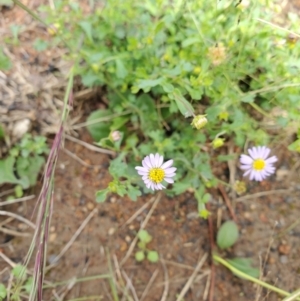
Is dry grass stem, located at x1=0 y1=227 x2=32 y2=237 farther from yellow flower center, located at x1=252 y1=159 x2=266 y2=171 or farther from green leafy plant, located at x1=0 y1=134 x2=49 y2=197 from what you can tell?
yellow flower center, located at x1=252 y1=159 x2=266 y2=171

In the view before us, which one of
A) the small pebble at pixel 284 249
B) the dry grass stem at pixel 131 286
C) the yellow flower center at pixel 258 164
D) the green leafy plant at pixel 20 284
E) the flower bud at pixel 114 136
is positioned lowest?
the dry grass stem at pixel 131 286

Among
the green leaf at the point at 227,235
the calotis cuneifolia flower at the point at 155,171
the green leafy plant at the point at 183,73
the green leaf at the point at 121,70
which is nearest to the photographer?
the calotis cuneifolia flower at the point at 155,171

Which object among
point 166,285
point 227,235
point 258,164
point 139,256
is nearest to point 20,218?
point 139,256

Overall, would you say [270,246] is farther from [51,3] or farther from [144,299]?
[51,3]

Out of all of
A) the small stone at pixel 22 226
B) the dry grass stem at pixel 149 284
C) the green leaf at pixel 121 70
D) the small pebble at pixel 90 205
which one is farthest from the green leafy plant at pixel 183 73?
the small stone at pixel 22 226

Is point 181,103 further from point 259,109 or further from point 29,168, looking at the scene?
point 29,168

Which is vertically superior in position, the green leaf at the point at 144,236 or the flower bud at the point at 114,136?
the flower bud at the point at 114,136

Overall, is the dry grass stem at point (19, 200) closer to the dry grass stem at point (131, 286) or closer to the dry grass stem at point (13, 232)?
the dry grass stem at point (13, 232)
